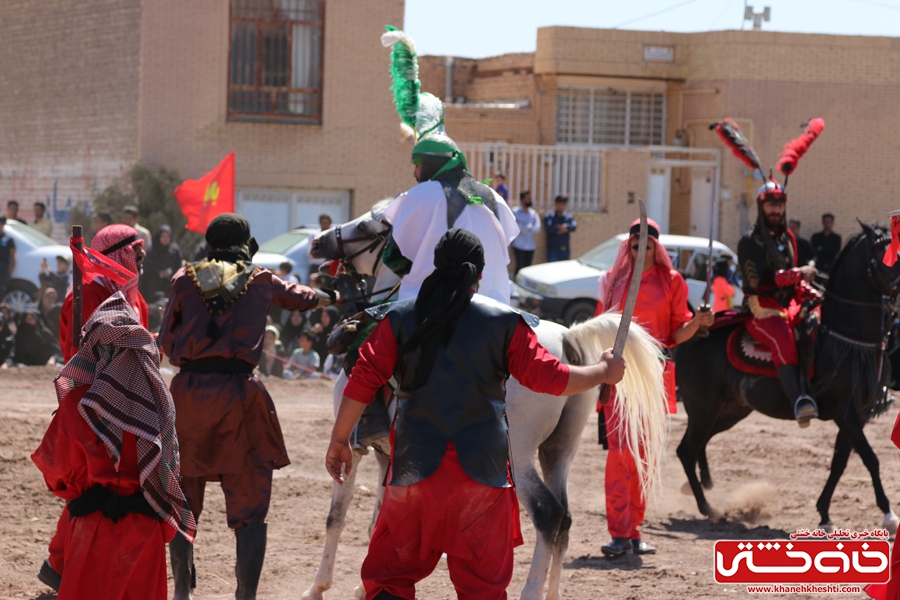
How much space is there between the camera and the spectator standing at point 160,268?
1520 cm

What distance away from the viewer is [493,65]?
88.3 ft

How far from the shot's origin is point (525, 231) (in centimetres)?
1944

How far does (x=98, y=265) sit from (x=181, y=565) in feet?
5.68

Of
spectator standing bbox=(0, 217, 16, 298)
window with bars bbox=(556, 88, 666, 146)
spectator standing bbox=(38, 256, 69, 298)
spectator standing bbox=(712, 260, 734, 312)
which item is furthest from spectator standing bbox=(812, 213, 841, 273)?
spectator standing bbox=(0, 217, 16, 298)

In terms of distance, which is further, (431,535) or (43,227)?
(43,227)

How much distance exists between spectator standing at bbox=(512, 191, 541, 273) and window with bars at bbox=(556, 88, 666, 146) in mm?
5983

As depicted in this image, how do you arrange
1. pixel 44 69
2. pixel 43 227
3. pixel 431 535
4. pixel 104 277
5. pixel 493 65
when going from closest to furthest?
pixel 431 535, pixel 104 277, pixel 43 227, pixel 44 69, pixel 493 65

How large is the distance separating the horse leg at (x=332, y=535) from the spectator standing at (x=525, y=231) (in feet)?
43.5

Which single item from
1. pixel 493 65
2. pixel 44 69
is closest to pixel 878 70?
pixel 493 65

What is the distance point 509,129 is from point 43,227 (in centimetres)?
1101

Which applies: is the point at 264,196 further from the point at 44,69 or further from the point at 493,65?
the point at 493,65

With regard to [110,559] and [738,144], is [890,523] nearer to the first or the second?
[738,144]

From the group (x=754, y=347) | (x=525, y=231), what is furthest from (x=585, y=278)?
(x=754, y=347)

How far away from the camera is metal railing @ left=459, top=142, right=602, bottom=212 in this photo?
22891 mm
